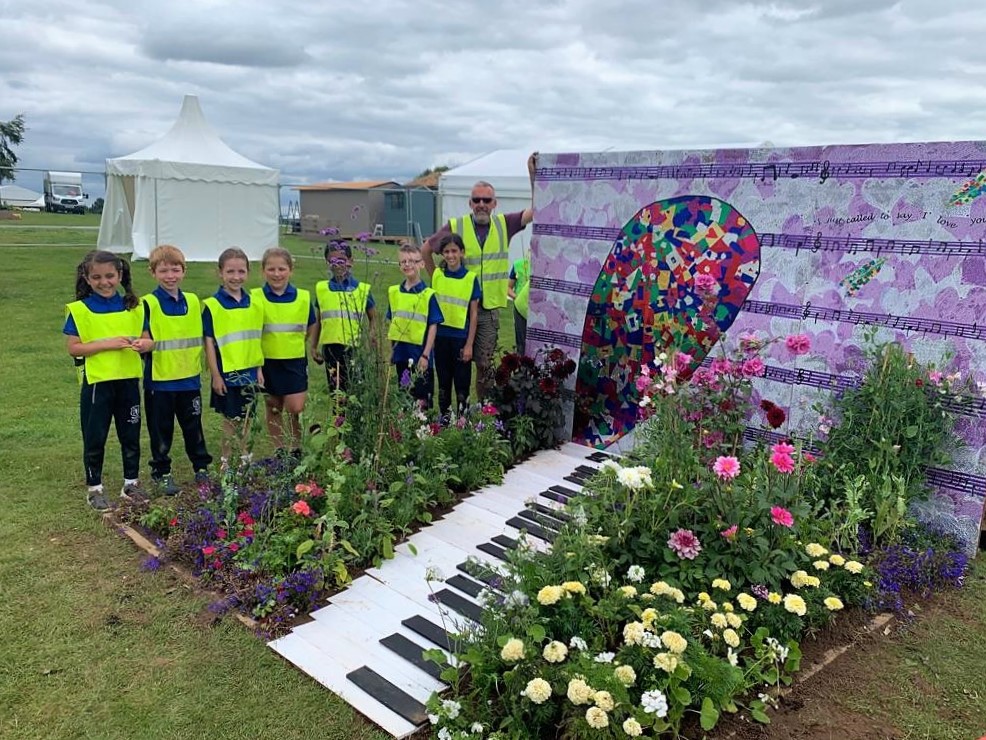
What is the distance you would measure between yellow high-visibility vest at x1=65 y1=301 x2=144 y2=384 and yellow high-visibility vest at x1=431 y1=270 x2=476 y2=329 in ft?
7.69

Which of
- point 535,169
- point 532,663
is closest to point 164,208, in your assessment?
point 535,169

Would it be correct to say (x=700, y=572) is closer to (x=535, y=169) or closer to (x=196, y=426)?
(x=196, y=426)

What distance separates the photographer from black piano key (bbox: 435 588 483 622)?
3783 mm

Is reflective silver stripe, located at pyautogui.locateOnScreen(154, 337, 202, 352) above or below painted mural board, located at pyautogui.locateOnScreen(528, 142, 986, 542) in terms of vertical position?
below

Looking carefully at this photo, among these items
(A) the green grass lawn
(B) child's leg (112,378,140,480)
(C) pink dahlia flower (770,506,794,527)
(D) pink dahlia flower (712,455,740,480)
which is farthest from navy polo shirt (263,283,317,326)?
(C) pink dahlia flower (770,506,794,527)

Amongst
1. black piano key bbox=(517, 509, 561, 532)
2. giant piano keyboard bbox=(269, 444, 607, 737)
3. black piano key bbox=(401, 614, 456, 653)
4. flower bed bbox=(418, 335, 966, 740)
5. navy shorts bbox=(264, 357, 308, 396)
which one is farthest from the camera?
navy shorts bbox=(264, 357, 308, 396)

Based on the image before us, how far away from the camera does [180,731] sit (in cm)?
299

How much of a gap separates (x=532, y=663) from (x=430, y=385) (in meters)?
3.67

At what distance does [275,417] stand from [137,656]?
8.20ft

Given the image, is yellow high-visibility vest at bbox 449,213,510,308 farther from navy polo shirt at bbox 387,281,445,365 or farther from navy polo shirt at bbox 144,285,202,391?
navy polo shirt at bbox 144,285,202,391

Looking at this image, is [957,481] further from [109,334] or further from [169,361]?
[109,334]

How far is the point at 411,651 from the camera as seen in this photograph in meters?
3.53

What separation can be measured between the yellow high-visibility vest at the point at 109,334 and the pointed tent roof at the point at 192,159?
16.2 metres

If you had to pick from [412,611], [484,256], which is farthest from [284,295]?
[412,611]
